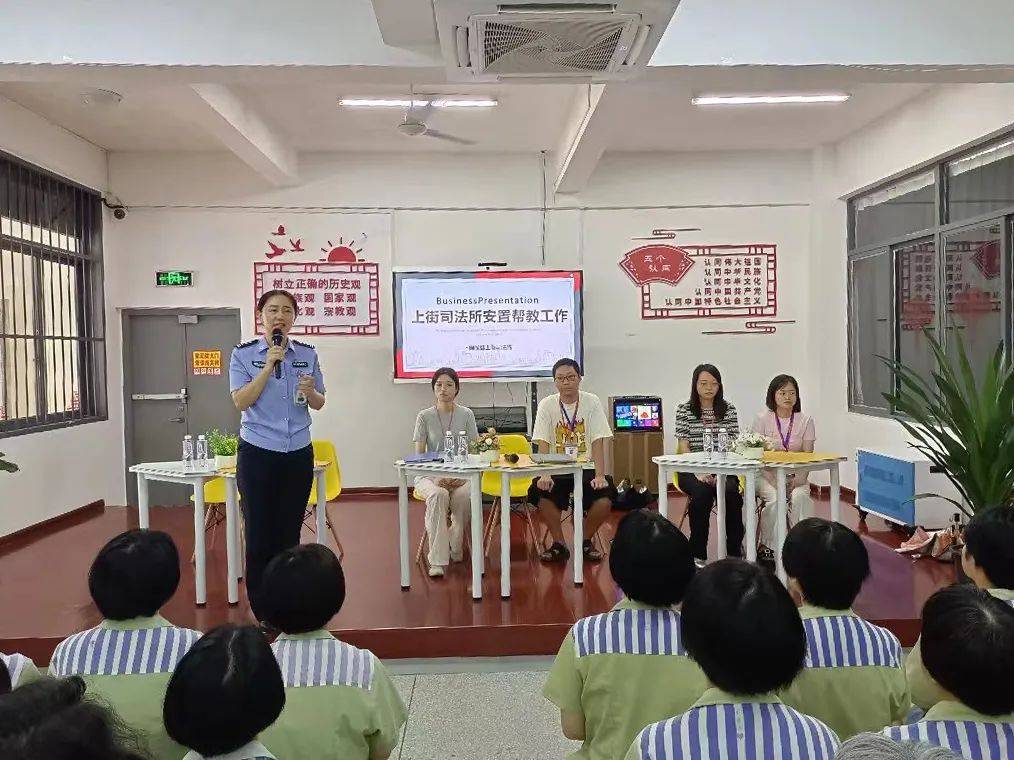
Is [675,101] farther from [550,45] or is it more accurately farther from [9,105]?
[9,105]

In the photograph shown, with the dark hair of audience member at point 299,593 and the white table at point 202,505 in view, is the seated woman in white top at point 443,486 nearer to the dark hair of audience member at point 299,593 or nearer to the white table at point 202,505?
the white table at point 202,505

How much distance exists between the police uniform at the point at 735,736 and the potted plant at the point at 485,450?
302 cm

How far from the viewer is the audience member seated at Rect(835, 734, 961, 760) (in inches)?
31.1

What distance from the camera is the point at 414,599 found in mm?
4082

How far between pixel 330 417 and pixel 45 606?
3608 millimetres

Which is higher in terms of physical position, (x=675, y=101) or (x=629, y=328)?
(x=675, y=101)

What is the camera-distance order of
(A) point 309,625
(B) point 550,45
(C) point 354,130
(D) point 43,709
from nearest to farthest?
(D) point 43,709
(A) point 309,625
(B) point 550,45
(C) point 354,130

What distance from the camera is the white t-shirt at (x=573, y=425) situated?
4.94m

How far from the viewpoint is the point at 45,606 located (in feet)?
13.4

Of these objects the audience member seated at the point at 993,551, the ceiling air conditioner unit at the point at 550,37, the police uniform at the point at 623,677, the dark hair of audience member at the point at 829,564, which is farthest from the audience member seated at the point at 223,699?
the ceiling air conditioner unit at the point at 550,37

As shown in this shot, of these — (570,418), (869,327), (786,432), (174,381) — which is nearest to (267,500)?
(570,418)

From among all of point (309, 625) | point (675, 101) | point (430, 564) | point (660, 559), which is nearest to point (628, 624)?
point (660, 559)

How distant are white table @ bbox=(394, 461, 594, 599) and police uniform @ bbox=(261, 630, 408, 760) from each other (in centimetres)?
228

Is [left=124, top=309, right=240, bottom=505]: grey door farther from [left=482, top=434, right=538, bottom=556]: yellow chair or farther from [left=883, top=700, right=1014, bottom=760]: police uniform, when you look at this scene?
[left=883, top=700, right=1014, bottom=760]: police uniform
